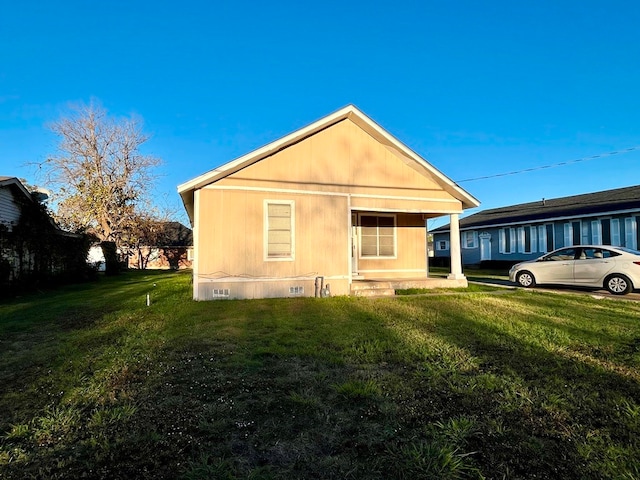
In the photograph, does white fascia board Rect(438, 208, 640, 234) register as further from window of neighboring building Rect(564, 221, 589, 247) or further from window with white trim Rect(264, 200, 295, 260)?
window with white trim Rect(264, 200, 295, 260)

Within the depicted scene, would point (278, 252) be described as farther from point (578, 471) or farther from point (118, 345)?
point (578, 471)

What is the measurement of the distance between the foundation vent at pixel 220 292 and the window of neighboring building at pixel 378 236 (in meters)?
5.39

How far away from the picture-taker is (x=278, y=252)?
9.83 m

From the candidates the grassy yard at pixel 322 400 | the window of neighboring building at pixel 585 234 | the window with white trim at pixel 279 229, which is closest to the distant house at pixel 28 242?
the grassy yard at pixel 322 400

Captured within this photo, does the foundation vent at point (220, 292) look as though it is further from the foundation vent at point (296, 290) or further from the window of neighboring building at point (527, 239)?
the window of neighboring building at point (527, 239)

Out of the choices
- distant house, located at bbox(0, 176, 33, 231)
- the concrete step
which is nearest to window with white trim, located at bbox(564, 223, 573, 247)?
the concrete step

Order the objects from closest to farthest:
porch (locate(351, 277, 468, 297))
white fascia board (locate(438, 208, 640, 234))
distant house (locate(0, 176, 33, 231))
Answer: porch (locate(351, 277, 468, 297))
distant house (locate(0, 176, 33, 231))
white fascia board (locate(438, 208, 640, 234))

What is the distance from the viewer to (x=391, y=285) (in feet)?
36.0

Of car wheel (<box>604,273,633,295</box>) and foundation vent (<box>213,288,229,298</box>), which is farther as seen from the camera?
car wheel (<box>604,273,633,295</box>)

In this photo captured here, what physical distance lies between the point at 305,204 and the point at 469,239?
21.4 metres

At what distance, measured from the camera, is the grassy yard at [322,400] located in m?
2.36

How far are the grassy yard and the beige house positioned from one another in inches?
119

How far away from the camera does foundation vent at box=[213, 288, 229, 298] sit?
925 cm

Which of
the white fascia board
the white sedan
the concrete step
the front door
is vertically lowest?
the concrete step
